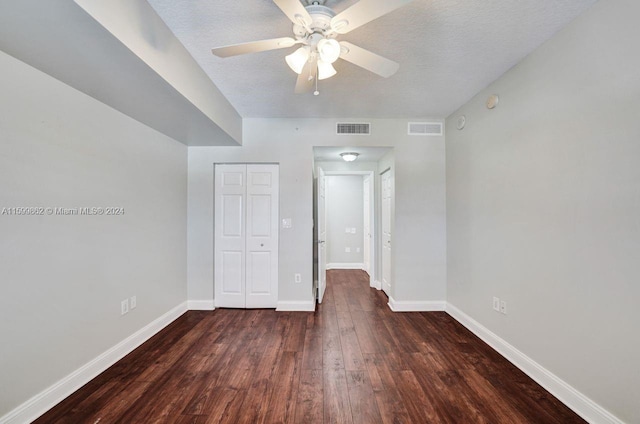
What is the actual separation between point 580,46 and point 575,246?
1316mm

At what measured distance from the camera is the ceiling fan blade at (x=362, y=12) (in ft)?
3.98

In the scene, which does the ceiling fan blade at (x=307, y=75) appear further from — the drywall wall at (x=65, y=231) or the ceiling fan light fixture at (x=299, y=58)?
the drywall wall at (x=65, y=231)

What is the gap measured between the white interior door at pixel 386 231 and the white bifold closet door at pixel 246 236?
5.48 ft

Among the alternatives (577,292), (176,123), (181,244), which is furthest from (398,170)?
(181,244)

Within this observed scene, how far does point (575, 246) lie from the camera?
68.9 inches

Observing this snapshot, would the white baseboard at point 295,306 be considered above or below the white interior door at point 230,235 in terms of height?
below

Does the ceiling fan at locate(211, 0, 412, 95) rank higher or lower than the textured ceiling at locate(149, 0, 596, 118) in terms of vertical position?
lower

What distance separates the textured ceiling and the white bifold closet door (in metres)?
0.96

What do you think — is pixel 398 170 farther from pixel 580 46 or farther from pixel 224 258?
pixel 224 258

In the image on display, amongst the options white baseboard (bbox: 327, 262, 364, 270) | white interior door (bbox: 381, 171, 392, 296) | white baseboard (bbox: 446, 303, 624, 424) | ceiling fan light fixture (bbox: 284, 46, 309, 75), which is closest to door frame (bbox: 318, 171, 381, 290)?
white interior door (bbox: 381, 171, 392, 296)

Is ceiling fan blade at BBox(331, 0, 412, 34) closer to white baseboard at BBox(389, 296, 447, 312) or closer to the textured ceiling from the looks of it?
the textured ceiling

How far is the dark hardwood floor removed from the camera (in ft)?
5.56

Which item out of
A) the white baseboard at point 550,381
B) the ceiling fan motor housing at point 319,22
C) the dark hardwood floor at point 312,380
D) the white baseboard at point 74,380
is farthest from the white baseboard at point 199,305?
the ceiling fan motor housing at point 319,22

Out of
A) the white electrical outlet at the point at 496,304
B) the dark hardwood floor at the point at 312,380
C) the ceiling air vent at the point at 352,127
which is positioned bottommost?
the dark hardwood floor at the point at 312,380
